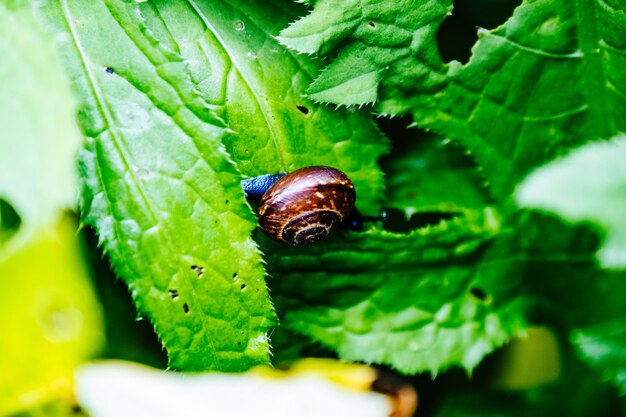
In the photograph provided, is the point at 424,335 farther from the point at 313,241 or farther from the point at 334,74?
the point at 334,74

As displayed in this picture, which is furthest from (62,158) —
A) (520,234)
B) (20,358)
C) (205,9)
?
(520,234)

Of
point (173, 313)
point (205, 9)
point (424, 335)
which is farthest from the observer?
point (424, 335)

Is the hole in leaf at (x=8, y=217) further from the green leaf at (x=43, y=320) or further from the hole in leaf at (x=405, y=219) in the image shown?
the hole in leaf at (x=405, y=219)

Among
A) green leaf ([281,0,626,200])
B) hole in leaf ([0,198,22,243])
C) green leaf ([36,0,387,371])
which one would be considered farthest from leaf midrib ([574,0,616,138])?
hole in leaf ([0,198,22,243])

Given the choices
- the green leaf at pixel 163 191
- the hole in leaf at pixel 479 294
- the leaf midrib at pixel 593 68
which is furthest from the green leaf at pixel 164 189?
the leaf midrib at pixel 593 68

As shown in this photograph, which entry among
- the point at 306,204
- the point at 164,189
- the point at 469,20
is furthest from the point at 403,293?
the point at 469,20

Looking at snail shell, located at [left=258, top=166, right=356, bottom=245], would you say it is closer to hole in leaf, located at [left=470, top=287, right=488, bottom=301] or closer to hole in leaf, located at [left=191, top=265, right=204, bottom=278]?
hole in leaf, located at [left=191, top=265, right=204, bottom=278]

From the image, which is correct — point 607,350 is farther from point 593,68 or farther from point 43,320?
point 43,320
